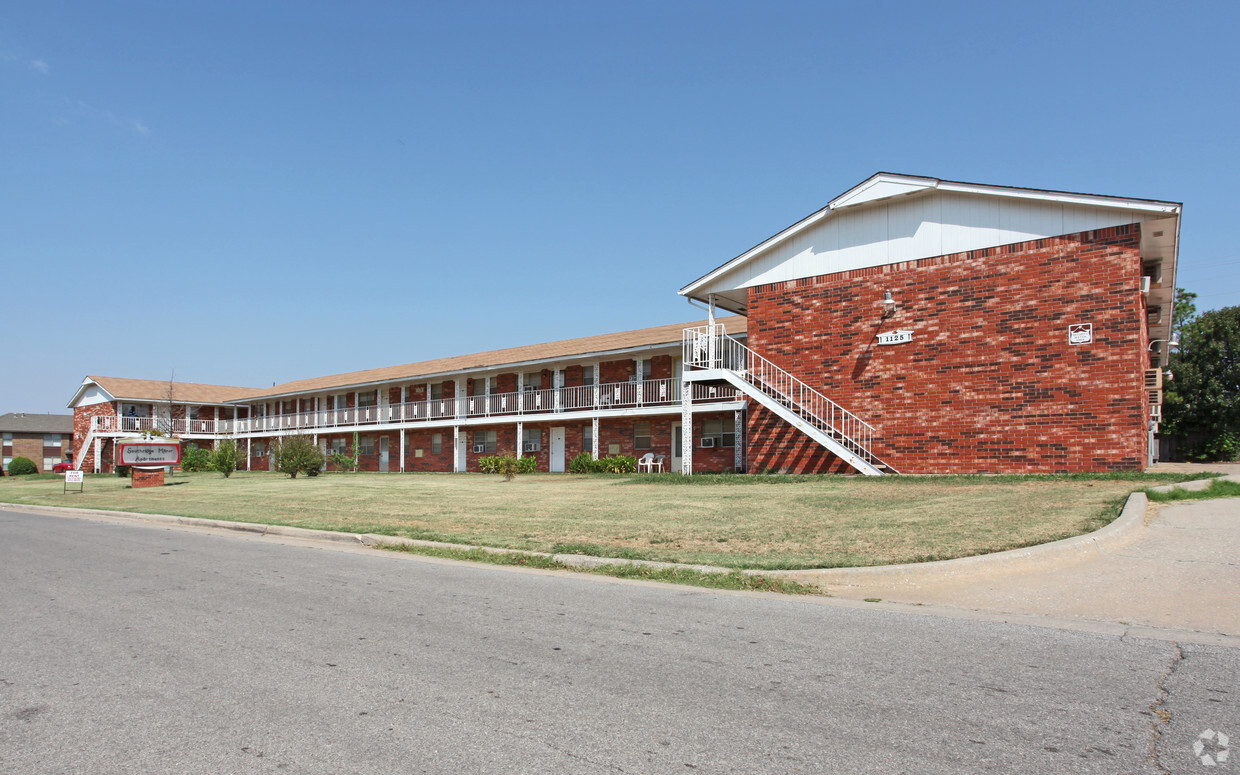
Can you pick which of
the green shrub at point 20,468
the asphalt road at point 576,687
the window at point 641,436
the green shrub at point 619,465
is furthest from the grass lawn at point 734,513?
the green shrub at point 20,468

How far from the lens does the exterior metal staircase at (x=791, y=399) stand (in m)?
18.9

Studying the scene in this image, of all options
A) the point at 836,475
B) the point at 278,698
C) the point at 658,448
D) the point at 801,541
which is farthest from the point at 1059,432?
the point at 278,698

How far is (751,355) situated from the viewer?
21328 mm

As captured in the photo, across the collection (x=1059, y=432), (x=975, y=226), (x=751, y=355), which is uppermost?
(x=975, y=226)

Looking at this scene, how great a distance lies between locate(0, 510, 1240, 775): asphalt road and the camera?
135 inches

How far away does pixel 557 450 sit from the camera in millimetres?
Answer: 32938

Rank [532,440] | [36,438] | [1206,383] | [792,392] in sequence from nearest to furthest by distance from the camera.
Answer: [792,392]
[532,440]
[1206,383]
[36,438]

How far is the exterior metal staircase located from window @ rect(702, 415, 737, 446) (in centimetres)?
489

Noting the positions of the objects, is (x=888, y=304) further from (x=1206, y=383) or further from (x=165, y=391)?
(x=165, y=391)

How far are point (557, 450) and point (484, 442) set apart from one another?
5.14 meters

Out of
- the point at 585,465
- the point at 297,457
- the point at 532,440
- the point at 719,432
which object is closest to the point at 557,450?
the point at 532,440

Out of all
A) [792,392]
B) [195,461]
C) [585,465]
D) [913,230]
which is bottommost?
[195,461]

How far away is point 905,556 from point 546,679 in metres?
4.76

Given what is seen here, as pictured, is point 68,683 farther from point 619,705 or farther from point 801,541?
point 801,541
